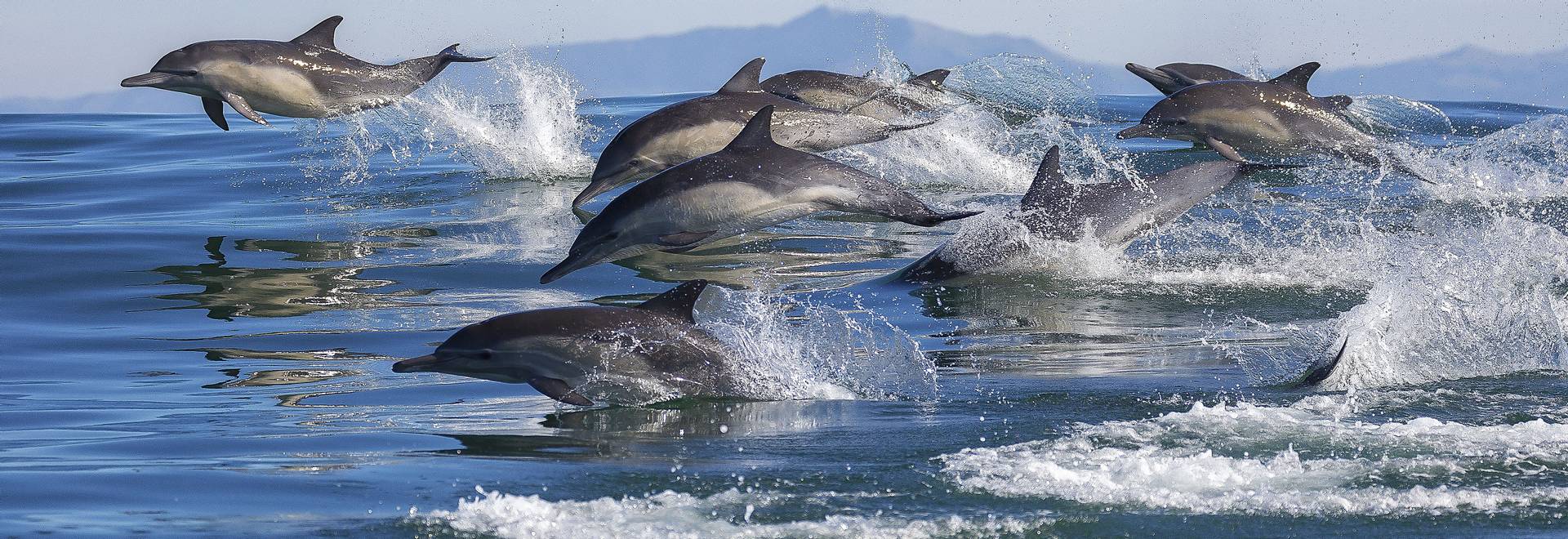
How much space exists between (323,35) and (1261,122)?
23.6 ft

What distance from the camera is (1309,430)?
5367 mm

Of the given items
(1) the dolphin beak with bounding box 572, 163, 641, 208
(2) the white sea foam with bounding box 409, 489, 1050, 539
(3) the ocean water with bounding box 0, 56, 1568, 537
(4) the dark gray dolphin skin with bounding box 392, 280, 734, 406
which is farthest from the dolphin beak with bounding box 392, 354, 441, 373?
(1) the dolphin beak with bounding box 572, 163, 641, 208

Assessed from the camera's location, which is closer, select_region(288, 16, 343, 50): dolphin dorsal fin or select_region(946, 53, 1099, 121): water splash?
select_region(288, 16, 343, 50): dolphin dorsal fin

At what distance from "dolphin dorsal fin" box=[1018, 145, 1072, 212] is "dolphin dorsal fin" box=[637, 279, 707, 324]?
4.09m

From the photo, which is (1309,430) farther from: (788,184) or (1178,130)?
(1178,130)

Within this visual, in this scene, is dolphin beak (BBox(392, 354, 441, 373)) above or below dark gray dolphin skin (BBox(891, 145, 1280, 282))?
below

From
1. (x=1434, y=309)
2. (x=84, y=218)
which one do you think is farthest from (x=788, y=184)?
(x=84, y=218)

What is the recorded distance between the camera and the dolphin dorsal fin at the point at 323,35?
1241 centimetres

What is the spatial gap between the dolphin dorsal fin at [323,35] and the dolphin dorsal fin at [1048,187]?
18.8ft

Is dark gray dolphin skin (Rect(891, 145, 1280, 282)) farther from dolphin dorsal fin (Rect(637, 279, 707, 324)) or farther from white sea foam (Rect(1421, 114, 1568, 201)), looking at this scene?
white sea foam (Rect(1421, 114, 1568, 201))

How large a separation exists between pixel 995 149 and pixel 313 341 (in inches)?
367

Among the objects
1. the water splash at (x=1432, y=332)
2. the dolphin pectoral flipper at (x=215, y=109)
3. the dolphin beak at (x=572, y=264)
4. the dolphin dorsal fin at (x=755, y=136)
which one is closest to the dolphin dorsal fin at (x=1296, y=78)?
the water splash at (x=1432, y=332)

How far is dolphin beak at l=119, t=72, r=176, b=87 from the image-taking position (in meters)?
11.7

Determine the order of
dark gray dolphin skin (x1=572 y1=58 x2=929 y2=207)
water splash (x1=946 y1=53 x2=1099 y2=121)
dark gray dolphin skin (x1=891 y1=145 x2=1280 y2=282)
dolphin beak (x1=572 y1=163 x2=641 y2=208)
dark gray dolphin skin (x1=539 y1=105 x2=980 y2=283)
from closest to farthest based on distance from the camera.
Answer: dark gray dolphin skin (x1=539 y1=105 x2=980 y2=283) < dark gray dolphin skin (x1=891 y1=145 x2=1280 y2=282) < dark gray dolphin skin (x1=572 y1=58 x2=929 y2=207) < dolphin beak (x1=572 y1=163 x2=641 y2=208) < water splash (x1=946 y1=53 x2=1099 y2=121)
